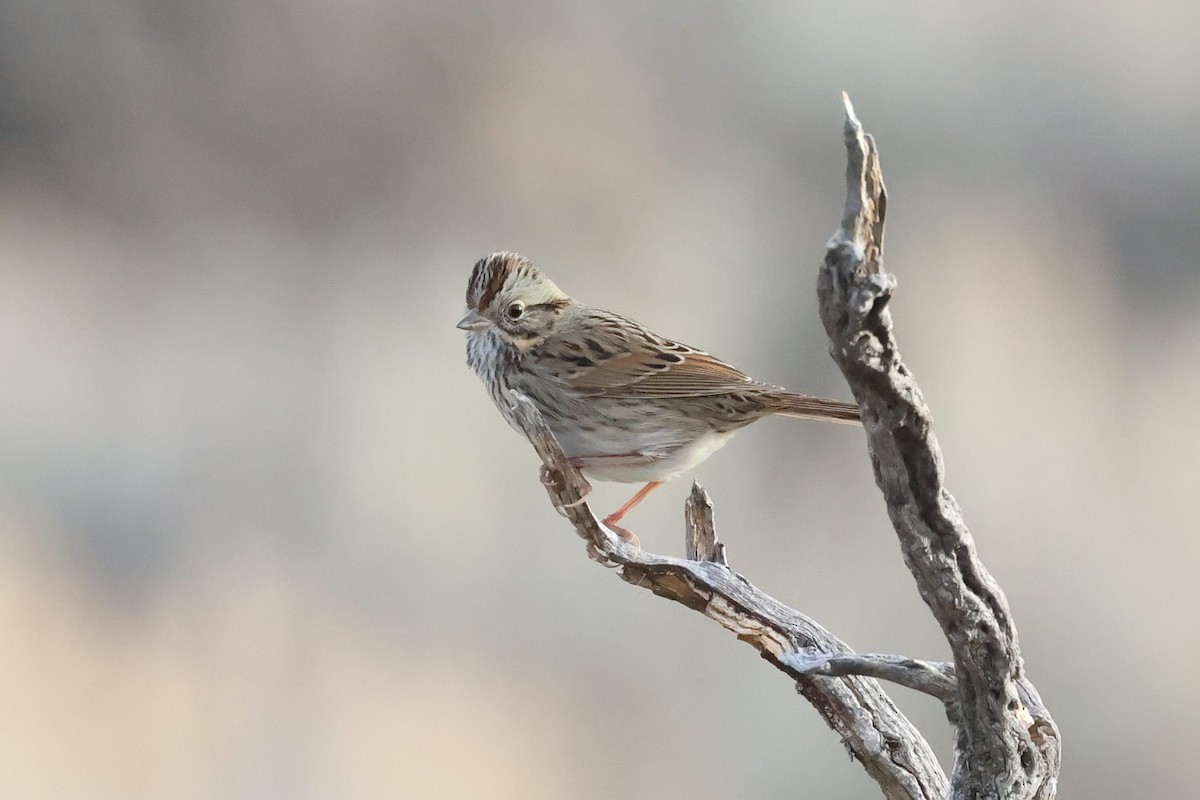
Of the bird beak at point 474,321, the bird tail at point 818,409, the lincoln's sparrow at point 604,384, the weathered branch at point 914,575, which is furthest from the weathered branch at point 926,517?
the bird beak at point 474,321

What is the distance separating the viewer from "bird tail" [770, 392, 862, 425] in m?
1.67

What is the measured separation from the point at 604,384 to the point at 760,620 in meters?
0.57

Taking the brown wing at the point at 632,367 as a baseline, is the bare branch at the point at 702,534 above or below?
below

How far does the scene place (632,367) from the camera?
202cm

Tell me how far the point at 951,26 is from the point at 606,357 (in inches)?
92.9

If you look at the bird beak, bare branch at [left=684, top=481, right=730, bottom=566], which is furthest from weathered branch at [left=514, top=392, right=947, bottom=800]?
the bird beak

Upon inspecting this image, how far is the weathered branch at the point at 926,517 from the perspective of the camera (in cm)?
91

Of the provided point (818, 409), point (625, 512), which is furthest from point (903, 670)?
point (625, 512)

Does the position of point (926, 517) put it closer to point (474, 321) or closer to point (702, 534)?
point (702, 534)

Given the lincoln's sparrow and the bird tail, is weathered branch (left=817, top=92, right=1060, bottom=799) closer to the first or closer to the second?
the bird tail

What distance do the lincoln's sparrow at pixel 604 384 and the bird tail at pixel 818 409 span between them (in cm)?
8

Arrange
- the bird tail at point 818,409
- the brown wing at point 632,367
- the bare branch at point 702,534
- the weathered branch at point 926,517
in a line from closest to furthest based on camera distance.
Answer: the weathered branch at point 926,517 → the bird tail at point 818,409 → the bare branch at point 702,534 → the brown wing at point 632,367

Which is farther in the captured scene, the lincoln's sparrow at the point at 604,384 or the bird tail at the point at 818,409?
the lincoln's sparrow at the point at 604,384

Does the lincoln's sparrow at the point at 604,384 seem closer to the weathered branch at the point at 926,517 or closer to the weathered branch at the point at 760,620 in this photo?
the weathered branch at the point at 760,620
